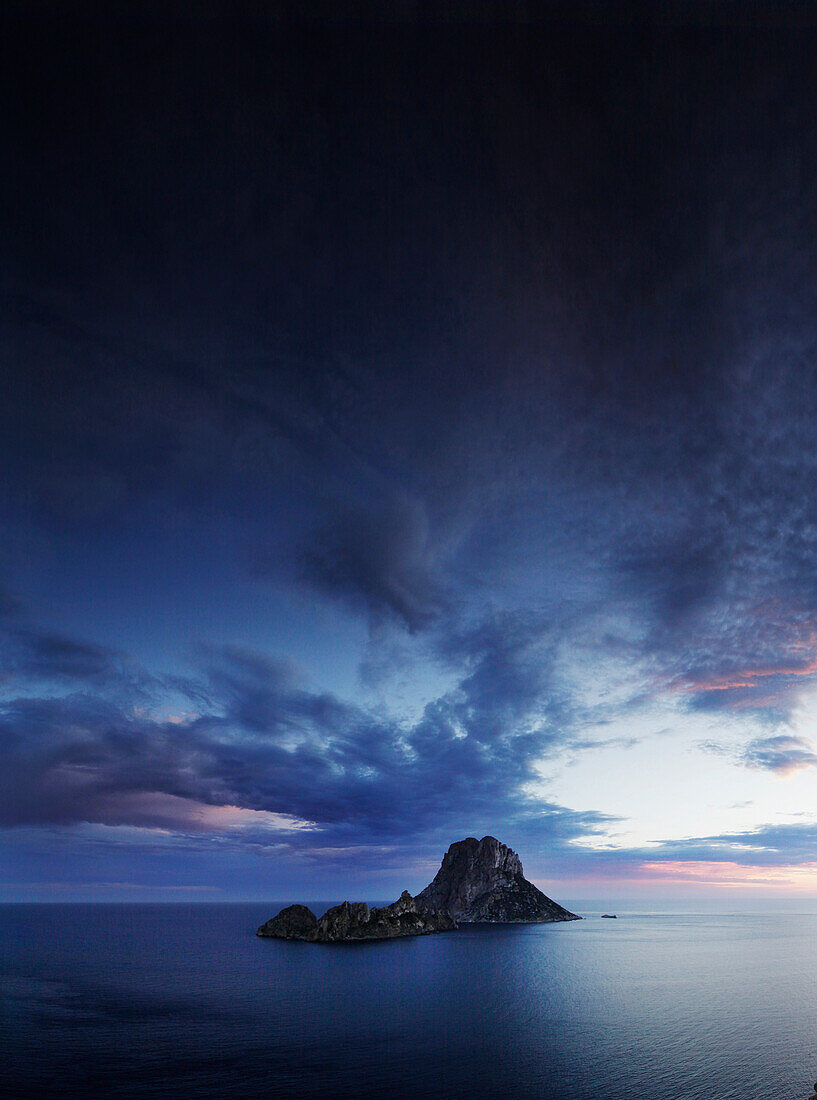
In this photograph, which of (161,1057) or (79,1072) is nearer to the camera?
(79,1072)

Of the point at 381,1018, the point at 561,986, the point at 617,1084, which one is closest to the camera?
the point at 617,1084

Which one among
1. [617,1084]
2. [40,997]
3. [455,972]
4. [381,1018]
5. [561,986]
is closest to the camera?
[617,1084]

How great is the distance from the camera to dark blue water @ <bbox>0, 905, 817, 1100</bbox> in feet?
247

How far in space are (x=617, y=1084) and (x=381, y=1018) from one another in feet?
168

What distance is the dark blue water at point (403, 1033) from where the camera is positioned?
75.2m

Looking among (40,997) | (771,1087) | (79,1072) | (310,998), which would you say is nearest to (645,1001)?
(771,1087)

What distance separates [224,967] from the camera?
17525cm

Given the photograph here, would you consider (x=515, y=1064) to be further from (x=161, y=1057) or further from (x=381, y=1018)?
(x=161, y=1057)

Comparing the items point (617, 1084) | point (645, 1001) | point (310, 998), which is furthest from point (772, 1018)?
point (310, 998)

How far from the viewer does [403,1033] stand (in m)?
100

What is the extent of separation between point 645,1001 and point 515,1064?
64540 mm

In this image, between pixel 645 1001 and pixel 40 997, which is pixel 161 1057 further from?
pixel 645 1001

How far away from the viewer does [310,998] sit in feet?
418

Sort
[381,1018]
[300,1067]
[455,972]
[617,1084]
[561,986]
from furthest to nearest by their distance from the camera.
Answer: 1. [455,972]
2. [561,986]
3. [381,1018]
4. [300,1067]
5. [617,1084]
